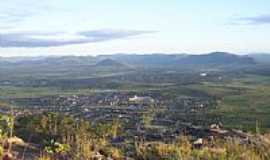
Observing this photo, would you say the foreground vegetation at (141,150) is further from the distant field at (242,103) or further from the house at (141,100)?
the house at (141,100)

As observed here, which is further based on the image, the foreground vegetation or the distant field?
the distant field

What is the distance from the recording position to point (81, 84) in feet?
633

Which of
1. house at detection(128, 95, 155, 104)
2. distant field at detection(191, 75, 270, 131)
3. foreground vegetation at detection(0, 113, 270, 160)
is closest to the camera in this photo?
foreground vegetation at detection(0, 113, 270, 160)

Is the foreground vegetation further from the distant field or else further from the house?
the house

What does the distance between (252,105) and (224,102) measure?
9881 mm

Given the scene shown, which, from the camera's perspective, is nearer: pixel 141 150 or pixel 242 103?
pixel 141 150

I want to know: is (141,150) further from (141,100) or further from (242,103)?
(141,100)

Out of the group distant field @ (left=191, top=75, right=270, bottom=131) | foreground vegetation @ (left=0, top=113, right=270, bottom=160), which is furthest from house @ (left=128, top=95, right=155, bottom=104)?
foreground vegetation @ (left=0, top=113, right=270, bottom=160)

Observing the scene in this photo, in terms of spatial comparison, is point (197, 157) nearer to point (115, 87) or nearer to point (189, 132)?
point (189, 132)

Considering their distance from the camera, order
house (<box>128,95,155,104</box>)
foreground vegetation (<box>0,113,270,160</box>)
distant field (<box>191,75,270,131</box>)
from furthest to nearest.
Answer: house (<box>128,95,155,104</box>), distant field (<box>191,75,270,131</box>), foreground vegetation (<box>0,113,270,160</box>)

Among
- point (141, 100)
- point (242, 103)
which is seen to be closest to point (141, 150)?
point (242, 103)

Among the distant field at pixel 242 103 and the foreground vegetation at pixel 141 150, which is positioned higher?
the foreground vegetation at pixel 141 150

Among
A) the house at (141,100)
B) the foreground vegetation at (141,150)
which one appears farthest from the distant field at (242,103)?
the foreground vegetation at (141,150)

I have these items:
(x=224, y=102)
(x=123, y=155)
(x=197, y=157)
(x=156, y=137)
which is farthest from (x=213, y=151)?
(x=224, y=102)
